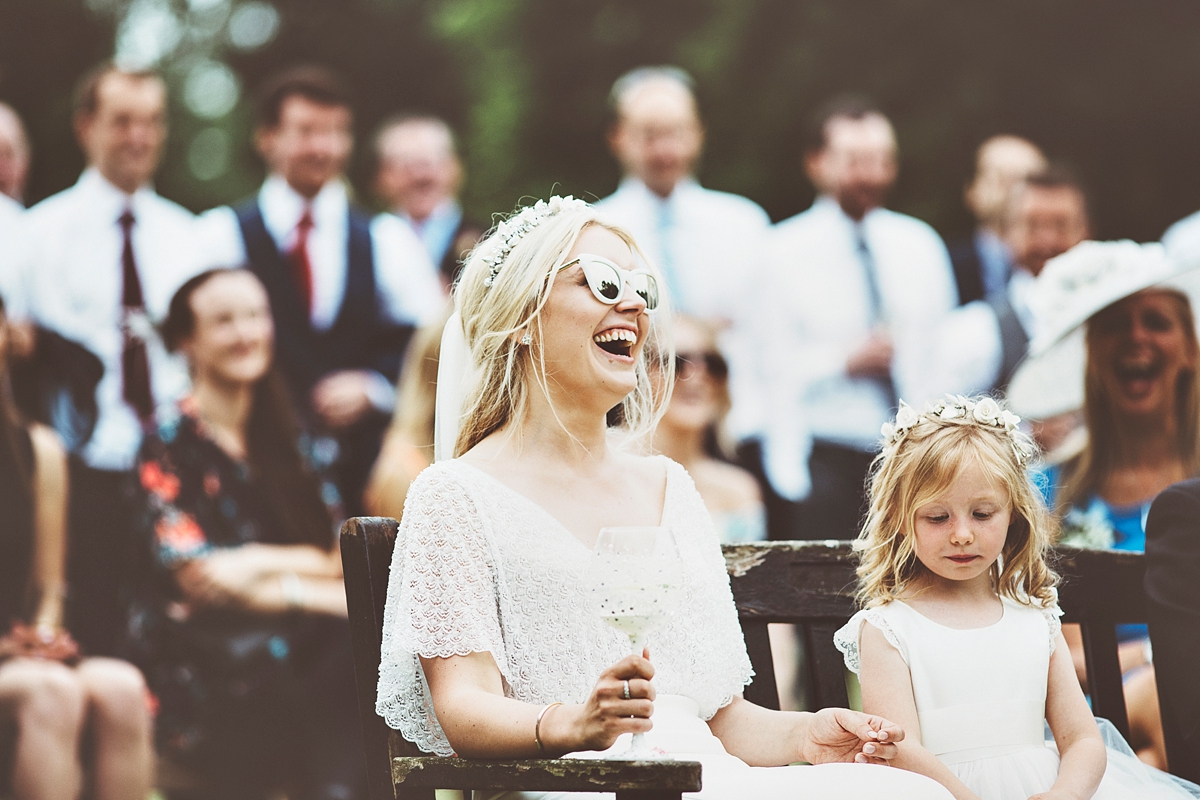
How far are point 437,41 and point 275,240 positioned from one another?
1.14m

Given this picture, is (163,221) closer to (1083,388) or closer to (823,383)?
(823,383)

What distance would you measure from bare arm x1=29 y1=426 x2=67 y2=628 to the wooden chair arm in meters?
3.66

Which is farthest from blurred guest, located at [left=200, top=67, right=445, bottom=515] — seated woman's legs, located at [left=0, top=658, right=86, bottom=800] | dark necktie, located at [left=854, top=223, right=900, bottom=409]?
dark necktie, located at [left=854, top=223, right=900, bottom=409]

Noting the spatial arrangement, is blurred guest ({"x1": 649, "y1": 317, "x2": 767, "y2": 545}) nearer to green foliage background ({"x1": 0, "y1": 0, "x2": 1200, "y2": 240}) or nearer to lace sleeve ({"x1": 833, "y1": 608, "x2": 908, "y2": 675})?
green foliage background ({"x1": 0, "y1": 0, "x2": 1200, "y2": 240})

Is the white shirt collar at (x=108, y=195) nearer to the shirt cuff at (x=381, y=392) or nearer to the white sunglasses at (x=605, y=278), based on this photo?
the shirt cuff at (x=381, y=392)

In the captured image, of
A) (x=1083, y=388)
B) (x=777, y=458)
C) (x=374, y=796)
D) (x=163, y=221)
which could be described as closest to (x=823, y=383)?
(x=777, y=458)

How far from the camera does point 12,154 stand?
577cm

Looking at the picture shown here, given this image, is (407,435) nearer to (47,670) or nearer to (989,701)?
(47,670)

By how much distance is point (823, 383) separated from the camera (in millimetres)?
5805

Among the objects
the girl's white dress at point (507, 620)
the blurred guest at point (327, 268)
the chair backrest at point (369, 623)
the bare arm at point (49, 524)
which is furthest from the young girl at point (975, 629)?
the bare arm at point (49, 524)

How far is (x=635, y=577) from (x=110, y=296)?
4198mm

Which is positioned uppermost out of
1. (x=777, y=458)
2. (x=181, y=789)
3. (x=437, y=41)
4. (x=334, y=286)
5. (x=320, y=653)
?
(x=437, y=41)

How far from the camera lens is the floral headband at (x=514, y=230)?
2.60 metres

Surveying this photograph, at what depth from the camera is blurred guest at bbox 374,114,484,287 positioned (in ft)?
19.6
